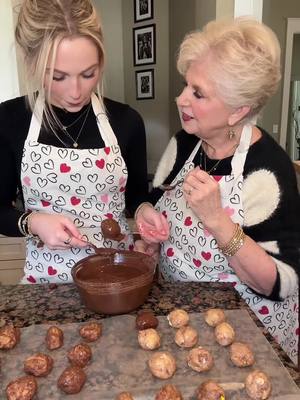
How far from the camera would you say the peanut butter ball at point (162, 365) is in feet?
2.69

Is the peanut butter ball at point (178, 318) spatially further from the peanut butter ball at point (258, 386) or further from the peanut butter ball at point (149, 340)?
the peanut butter ball at point (258, 386)

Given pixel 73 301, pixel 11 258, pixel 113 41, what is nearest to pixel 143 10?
pixel 113 41

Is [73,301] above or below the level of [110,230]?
below

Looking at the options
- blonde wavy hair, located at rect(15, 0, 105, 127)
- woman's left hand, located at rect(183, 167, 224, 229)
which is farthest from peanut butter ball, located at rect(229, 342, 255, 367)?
blonde wavy hair, located at rect(15, 0, 105, 127)

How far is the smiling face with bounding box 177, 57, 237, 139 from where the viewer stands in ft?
3.70

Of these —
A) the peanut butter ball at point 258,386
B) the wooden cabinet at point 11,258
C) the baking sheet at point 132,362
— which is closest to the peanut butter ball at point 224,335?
the baking sheet at point 132,362


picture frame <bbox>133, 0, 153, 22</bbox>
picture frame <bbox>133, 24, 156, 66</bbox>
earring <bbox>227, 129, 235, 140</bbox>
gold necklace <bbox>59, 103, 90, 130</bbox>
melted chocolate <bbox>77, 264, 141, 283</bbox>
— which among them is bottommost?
melted chocolate <bbox>77, 264, 141, 283</bbox>

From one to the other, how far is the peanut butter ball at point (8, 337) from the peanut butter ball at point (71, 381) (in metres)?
0.16

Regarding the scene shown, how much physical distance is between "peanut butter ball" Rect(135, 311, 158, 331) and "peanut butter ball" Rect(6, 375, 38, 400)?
25 centimetres

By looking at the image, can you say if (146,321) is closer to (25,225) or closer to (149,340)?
(149,340)

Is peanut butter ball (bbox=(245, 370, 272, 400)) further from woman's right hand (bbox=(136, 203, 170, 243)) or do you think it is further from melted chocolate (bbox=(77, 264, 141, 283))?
woman's right hand (bbox=(136, 203, 170, 243))

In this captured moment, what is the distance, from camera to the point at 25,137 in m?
1.29

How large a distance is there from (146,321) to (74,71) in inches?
25.5

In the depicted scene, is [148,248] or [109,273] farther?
[148,248]
